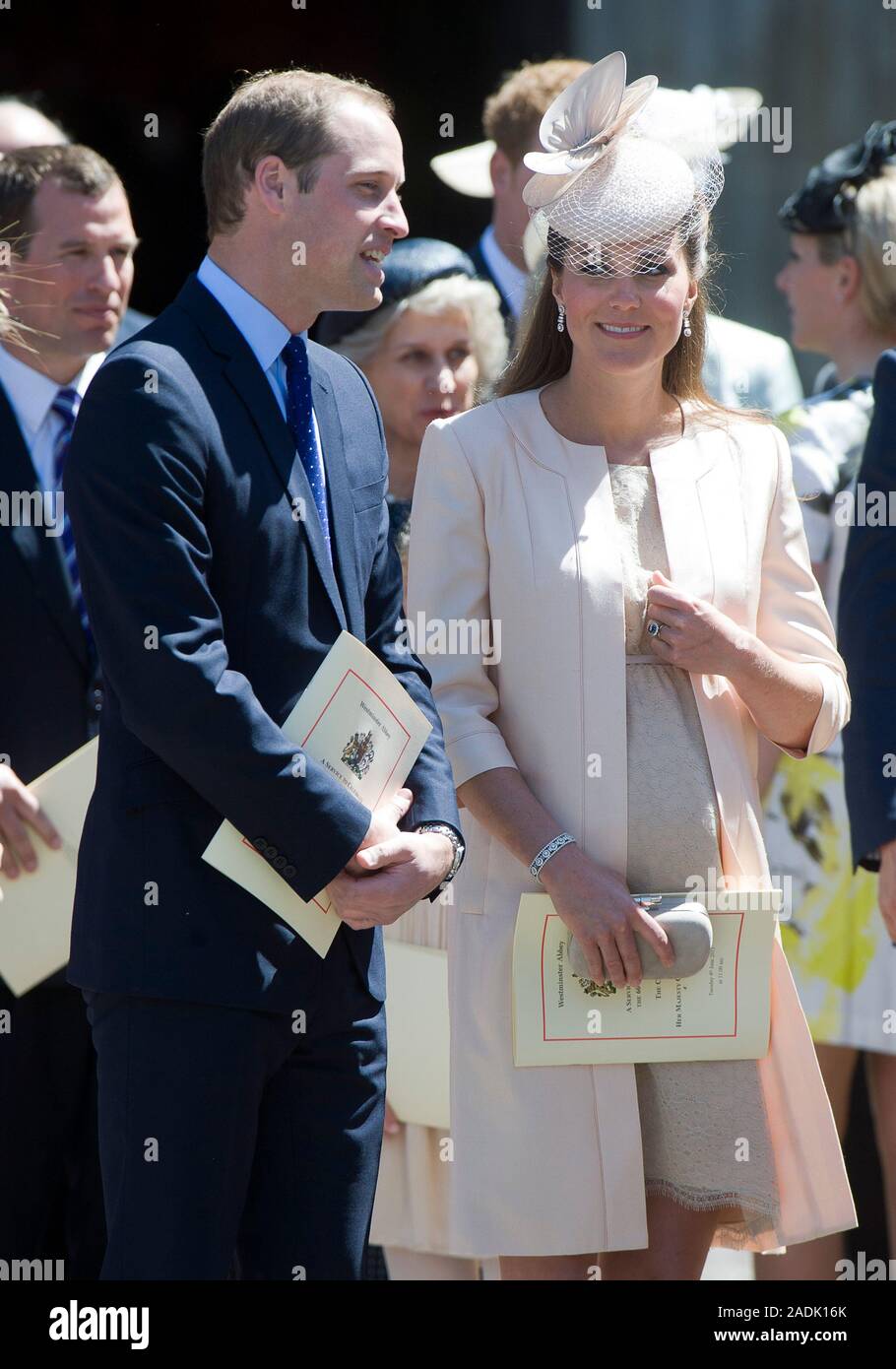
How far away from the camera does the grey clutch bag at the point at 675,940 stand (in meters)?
2.72

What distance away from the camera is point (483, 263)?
4.45m

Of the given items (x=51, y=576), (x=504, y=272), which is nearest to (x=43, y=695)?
(x=51, y=576)

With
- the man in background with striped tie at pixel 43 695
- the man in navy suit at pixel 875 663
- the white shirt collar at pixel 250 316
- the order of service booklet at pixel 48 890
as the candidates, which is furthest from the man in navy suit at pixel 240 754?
the man in navy suit at pixel 875 663

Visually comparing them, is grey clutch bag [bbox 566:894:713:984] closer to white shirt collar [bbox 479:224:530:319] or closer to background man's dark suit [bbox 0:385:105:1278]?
background man's dark suit [bbox 0:385:105:1278]

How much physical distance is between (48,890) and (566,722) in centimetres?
96

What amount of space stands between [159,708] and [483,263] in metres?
2.39

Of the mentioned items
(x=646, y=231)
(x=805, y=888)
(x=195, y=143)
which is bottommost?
(x=805, y=888)

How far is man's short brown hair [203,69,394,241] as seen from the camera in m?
2.54

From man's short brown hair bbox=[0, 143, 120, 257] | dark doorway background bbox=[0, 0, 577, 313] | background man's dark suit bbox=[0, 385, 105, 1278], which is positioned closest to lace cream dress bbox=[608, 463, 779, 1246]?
background man's dark suit bbox=[0, 385, 105, 1278]

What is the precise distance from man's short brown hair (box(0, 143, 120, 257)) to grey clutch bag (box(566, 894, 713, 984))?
1773mm

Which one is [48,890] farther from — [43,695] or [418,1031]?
[418,1031]

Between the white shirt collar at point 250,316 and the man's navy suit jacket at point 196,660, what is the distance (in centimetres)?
2
